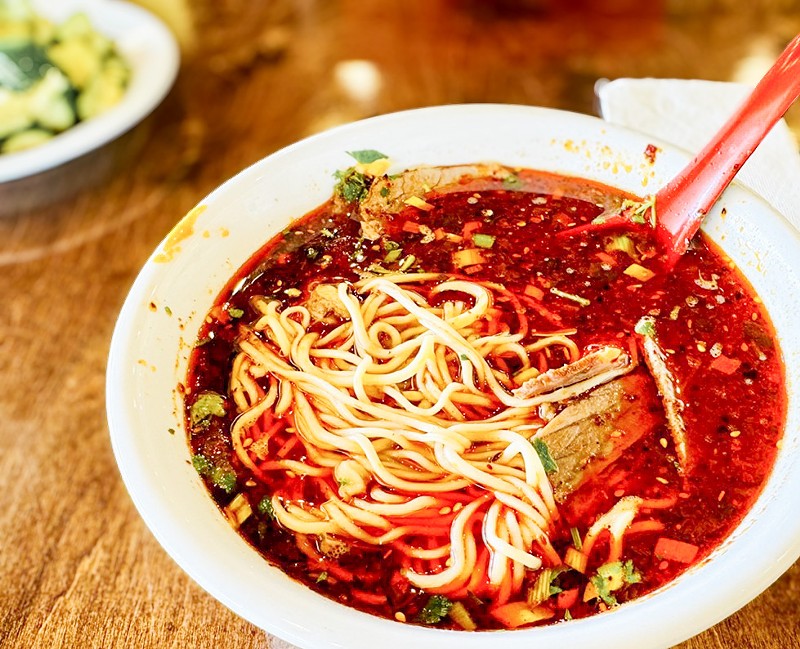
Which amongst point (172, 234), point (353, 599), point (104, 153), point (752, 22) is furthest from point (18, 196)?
point (752, 22)

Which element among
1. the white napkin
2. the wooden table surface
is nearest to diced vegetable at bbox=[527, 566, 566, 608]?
the wooden table surface

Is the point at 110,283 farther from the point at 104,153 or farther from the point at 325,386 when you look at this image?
the point at 325,386

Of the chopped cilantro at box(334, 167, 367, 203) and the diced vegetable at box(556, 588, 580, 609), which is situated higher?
the chopped cilantro at box(334, 167, 367, 203)

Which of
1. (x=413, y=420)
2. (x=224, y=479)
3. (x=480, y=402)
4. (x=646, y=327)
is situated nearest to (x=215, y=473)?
(x=224, y=479)

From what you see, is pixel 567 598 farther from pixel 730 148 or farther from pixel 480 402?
pixel 730 148

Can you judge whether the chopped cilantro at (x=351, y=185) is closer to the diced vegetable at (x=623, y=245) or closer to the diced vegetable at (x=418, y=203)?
the diced vegetable at (x=418, y=203)

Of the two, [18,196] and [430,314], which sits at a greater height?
[430,314]

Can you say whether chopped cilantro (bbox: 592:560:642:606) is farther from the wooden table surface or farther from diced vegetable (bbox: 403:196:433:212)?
diced vegetable (bbox: 403:196:433:212)
